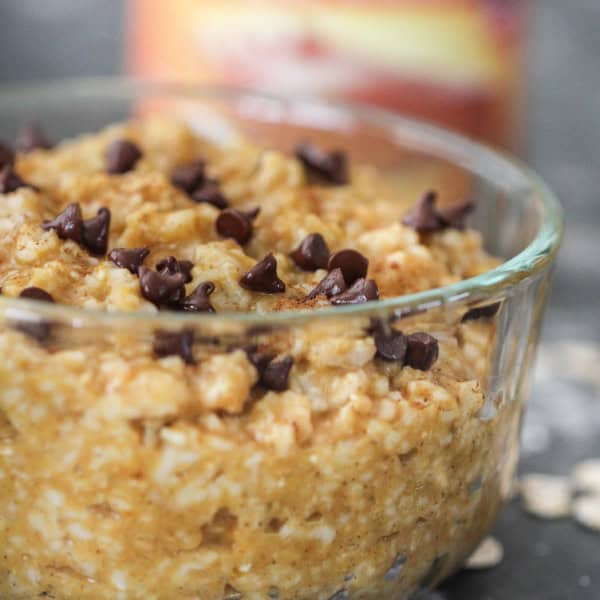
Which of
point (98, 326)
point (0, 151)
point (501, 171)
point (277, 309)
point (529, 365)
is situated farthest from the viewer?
point (501, 171)

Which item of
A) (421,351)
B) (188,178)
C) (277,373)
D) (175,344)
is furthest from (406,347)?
(188,178)

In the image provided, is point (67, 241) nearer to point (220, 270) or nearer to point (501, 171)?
point (220, 270)

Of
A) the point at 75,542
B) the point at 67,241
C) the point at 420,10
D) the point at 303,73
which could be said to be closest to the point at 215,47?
the point at 303,73

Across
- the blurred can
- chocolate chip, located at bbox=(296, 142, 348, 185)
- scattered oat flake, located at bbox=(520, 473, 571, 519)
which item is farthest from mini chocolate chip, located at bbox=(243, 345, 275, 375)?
the blurred can

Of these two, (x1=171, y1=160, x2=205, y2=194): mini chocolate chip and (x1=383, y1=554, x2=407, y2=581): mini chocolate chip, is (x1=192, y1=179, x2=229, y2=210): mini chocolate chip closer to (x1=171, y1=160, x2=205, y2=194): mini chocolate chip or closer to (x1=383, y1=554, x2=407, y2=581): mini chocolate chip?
(x1=171, y1=160, x2=205, y2=194): mini chocolate chip

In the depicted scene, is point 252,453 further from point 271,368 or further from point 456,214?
point 456,214

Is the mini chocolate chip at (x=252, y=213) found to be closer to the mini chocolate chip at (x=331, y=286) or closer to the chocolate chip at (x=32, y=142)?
the mini chocolate chip at (x=331, y=286)

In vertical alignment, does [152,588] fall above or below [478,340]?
below
